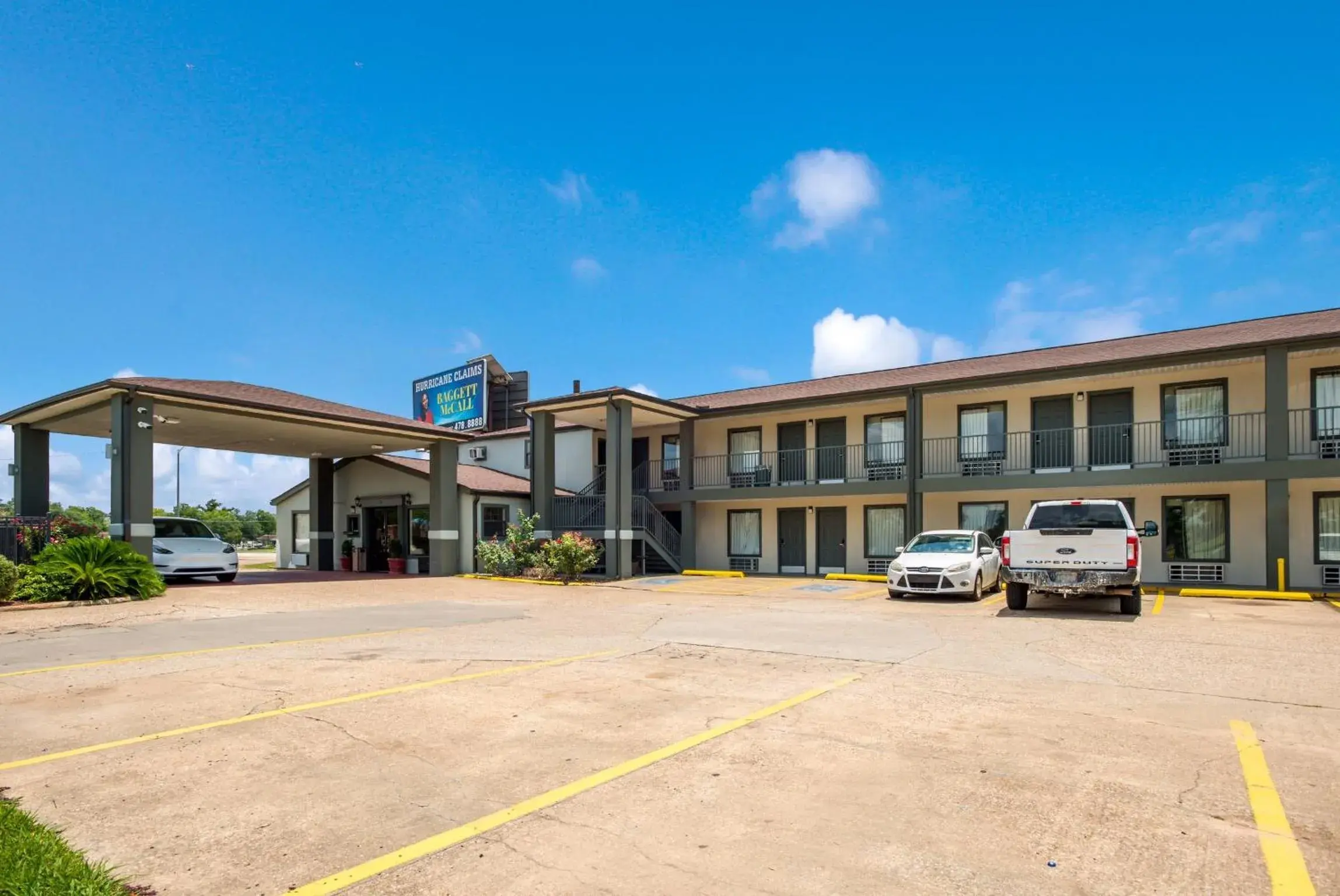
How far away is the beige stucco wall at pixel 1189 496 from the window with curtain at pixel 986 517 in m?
0.17

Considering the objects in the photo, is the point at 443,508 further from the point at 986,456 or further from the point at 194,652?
the point at 986,456

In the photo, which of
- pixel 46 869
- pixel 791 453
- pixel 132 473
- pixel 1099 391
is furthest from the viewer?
pixel 791 453

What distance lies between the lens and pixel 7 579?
14750 millimetres

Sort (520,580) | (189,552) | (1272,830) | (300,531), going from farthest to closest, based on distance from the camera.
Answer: (300,531), (520,580), (189,552), (1272,830)

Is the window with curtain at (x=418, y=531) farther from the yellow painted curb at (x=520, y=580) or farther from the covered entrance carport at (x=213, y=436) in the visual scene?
the yellow painted curb at (x=520, y=580)

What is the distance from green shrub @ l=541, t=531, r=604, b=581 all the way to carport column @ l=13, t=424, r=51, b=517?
44.7ft

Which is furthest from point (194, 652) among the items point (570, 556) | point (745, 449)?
point (745, 449)

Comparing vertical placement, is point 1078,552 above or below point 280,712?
above

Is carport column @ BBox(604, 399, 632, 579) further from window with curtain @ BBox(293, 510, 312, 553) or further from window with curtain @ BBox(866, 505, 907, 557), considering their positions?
window with curtain @ BBox(293, 510, 312, 553)

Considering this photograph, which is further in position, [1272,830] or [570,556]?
[570,556]

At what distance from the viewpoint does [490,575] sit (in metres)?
24.3

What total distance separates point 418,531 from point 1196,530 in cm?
2351

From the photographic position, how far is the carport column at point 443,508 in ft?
81.4

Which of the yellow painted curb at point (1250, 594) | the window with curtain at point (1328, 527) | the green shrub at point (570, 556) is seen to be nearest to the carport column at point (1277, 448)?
the yellow painted curb at point (1250, 594)
